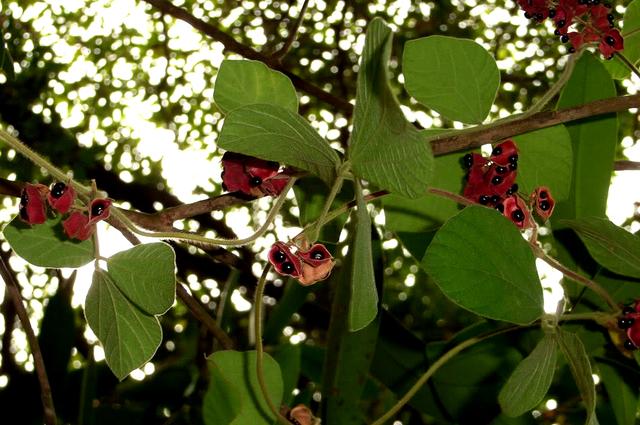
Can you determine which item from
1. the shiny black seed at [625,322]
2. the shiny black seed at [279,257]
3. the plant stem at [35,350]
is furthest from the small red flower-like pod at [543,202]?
the plant stem at [35,350]

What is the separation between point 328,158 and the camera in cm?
39

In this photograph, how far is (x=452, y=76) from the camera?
48 centimetres

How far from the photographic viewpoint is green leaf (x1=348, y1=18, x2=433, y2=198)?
304 millimetres

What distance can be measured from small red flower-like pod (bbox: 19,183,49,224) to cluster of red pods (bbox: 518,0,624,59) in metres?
0.38

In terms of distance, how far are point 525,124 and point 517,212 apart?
0.21 feet

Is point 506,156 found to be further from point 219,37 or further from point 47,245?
point 219,37

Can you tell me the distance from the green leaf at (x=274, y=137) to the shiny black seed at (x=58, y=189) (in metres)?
0.11

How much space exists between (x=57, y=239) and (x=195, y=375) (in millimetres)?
677

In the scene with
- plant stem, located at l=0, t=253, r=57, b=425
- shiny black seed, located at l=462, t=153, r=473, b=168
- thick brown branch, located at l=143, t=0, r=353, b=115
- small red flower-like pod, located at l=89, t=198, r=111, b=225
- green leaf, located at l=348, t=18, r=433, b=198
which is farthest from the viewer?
thick brown branch, located at l=143, t=0, r=353, b=115

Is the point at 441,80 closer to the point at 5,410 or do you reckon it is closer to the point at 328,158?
the point at 328,158

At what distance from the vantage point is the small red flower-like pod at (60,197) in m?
0.40

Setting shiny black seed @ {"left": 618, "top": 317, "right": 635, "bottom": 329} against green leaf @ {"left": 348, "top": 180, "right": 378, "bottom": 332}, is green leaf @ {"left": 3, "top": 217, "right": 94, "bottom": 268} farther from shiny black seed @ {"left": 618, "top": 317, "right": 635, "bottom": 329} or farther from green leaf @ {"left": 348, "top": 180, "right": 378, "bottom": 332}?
shiny black seed @ {"left": 618, "top": 317, "right": 635, "bottom": 329}

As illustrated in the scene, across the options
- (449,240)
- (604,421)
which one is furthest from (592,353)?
(449,240)

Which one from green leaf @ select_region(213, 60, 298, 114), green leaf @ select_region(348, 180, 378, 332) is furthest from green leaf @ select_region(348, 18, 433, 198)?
green leaf @ select_region(213, 60, 298, 114)
